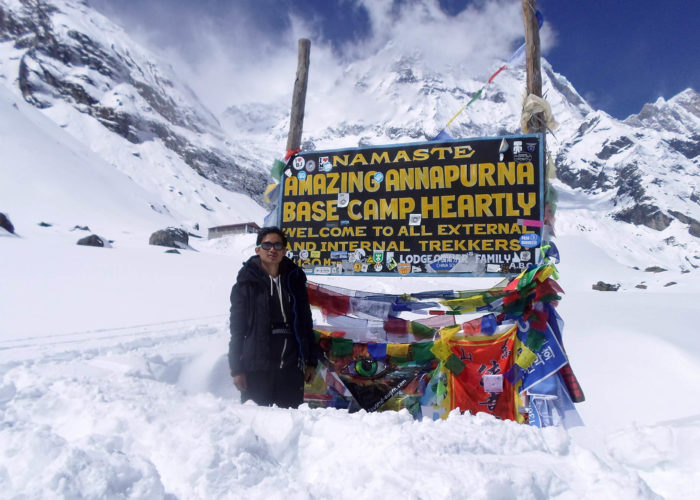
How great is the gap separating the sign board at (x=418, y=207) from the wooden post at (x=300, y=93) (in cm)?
74

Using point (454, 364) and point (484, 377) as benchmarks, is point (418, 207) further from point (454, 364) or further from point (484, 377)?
point (484, 377)

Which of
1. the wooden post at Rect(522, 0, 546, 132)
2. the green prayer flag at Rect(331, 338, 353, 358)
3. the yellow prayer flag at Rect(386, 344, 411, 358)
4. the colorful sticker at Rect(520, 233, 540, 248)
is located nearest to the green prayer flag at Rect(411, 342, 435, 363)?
the yellow prayer flag at Rect(386, 344, 411, 358)

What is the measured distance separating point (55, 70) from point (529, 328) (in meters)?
82.2

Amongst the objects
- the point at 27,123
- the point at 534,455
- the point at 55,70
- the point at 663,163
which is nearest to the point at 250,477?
the point at 534,455

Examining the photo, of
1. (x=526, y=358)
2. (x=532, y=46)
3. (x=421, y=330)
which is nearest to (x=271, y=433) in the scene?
(x=421, y=330)

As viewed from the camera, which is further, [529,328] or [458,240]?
[458,240]

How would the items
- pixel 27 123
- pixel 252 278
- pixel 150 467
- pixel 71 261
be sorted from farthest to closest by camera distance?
pixel 27 123, pixel 71 261, pixel 252 278, pixel 150 467

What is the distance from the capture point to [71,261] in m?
10.3

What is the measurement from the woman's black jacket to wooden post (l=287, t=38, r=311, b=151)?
251cm

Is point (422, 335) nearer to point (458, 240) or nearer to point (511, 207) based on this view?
point (458, 240)

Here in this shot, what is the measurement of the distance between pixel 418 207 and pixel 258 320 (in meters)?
1.97

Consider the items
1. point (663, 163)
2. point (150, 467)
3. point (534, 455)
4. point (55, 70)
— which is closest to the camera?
point (150, 467)

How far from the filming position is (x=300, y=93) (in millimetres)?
5602

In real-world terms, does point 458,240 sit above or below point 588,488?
above
